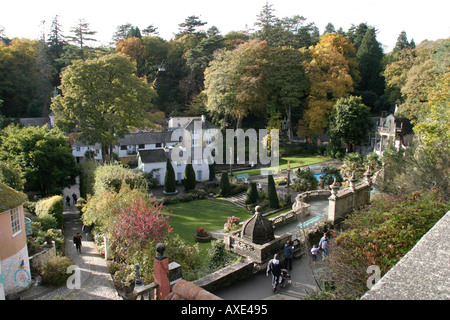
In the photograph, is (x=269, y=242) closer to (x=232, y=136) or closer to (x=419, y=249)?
(x=419, y=249)

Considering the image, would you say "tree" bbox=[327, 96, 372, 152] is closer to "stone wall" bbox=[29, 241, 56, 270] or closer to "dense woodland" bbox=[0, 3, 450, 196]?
"dense woodland" bbox=[0, 3, 450, 196]

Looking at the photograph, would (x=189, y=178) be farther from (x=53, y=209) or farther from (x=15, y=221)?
(x=15, y=221)

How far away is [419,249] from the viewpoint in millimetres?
5965

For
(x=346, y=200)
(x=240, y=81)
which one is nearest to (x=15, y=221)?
(x=346, y=200)

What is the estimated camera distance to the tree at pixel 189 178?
119ft

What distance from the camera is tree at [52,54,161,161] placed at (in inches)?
1312

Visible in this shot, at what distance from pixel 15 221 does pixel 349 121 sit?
3747 centimetres

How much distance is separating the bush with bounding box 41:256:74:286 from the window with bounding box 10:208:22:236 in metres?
2.22

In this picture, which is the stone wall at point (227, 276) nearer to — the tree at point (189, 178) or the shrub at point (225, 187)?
the shrub at point (225, 187)

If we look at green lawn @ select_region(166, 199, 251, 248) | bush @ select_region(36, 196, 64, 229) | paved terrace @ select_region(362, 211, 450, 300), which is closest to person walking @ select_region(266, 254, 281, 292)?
paved terrace @ select_region(362, 211, 450, 300)

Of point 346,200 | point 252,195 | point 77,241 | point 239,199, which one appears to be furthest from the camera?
point 239,199

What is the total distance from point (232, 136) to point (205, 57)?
58.0ft

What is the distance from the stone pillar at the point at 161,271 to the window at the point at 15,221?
9.51 meters

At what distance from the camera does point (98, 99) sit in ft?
111
